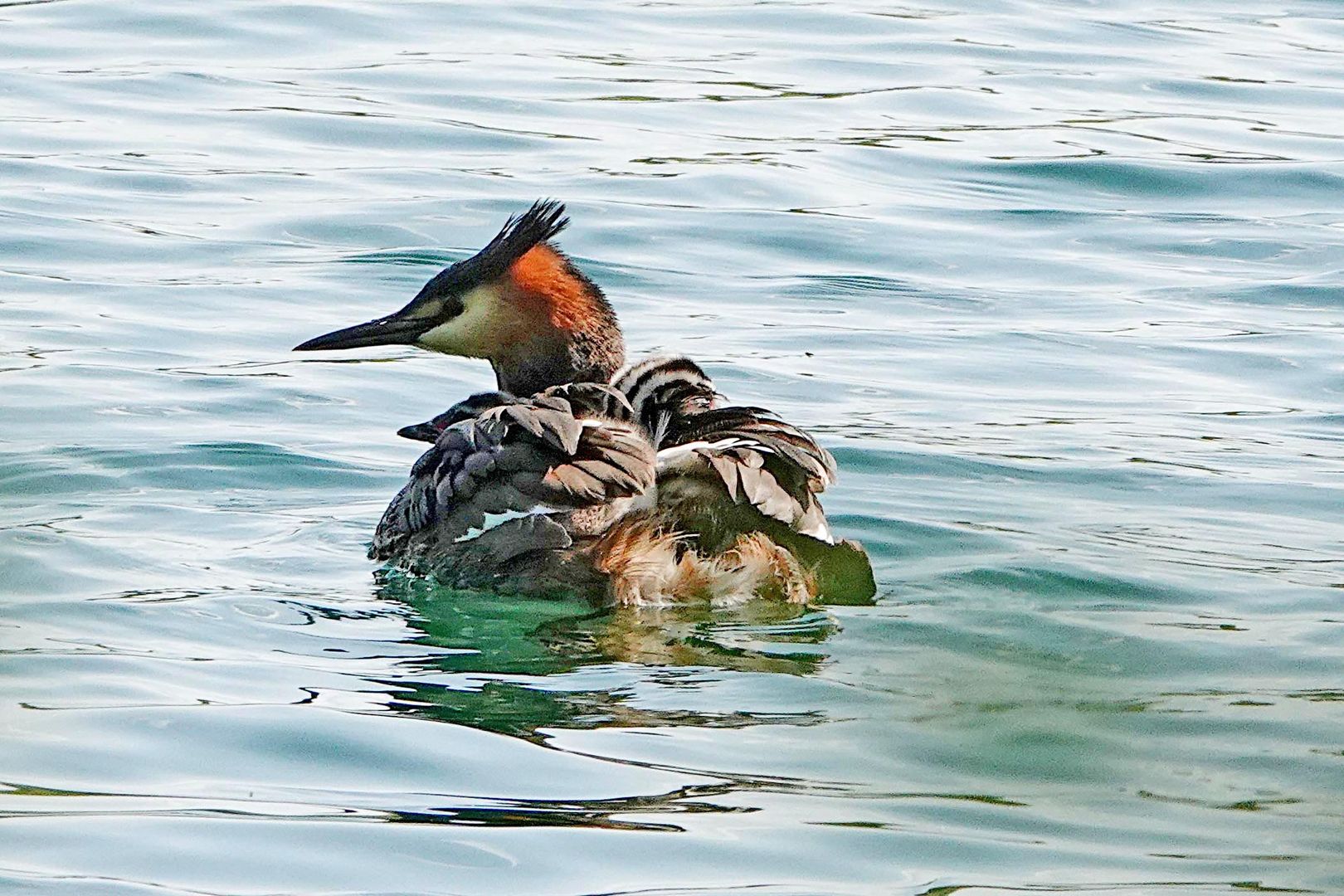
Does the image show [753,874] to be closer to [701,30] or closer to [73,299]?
[73,299]

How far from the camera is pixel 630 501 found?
5781mm

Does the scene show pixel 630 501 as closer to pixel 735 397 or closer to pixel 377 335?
pixel 377 335

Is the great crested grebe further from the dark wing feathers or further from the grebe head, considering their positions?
the grebe head

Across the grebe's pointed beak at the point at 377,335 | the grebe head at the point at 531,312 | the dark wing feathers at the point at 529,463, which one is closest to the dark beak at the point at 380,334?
the grebe's pointed beak at the point at 377,335

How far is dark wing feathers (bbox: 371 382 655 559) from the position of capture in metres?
5.69

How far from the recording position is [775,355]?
9.28 metres

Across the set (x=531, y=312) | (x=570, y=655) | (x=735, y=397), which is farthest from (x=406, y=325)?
(x=735, y=397)

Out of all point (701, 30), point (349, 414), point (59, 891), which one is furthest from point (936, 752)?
point (701, 30)

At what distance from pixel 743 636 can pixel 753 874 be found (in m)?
1.71

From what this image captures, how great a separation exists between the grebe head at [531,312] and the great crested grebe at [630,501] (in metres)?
0.34

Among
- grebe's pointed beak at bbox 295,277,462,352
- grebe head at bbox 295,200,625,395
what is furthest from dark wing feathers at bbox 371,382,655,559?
grebe's pointed beak at bbox 295,277,462,352

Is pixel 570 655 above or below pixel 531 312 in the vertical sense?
below

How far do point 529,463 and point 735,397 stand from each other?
9.72 feet

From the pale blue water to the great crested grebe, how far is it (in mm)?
145
